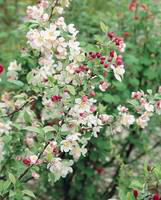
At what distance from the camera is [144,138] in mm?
3283

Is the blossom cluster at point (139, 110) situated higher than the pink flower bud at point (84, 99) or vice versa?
the blossom cluster at point (139, 110)

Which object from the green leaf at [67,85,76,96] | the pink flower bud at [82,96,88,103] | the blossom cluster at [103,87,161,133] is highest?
the blossom cluster at [103,87,161,133]

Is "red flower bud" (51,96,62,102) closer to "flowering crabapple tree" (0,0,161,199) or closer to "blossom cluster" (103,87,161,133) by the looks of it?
"flowering crabapple tree" (0,0,161,199)

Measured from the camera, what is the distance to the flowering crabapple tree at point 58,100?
2.03 m

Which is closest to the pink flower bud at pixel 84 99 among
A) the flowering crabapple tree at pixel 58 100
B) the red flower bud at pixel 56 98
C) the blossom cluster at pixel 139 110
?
the flowering crabapple tree at pixel 58 100

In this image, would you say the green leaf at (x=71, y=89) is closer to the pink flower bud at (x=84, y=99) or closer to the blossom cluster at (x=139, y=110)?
the pink flower bud at (x=84, y=99)

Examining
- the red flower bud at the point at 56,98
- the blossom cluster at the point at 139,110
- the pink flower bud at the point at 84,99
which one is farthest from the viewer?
the blossom cluster at the point at 139,110

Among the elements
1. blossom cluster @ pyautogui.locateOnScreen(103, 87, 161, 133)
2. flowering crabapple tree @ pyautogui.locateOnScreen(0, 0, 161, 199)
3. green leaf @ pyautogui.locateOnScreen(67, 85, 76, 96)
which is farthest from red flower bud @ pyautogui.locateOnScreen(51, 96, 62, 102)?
blossom cluster @ pyautogui.locateOnScreen(103, 87, 161, 133)

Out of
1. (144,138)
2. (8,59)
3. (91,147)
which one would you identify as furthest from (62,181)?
(8,59)

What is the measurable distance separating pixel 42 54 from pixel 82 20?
113 centimetres

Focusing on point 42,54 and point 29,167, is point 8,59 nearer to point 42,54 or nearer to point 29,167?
point 42,54

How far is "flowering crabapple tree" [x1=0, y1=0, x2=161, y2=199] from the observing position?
2.03 metres

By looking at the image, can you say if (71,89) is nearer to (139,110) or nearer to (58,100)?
(58,100)

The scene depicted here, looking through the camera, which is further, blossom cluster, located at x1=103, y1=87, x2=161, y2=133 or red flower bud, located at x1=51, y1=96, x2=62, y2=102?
blossom cluster, located at x1=103, y1=87, x2=161, y2=133
